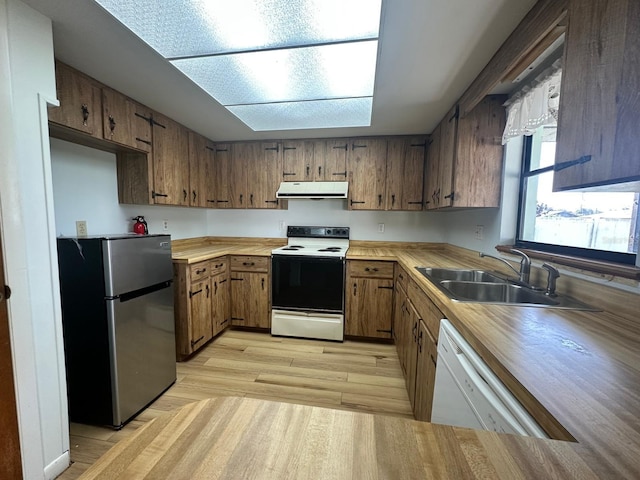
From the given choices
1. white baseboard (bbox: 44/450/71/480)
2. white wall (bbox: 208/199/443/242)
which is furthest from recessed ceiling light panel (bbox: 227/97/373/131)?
white baseboard (bbox: 44/450/71/480)

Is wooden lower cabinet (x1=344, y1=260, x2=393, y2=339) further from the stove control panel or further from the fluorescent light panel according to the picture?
the fluorescent light panel

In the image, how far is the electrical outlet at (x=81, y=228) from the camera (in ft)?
6.33

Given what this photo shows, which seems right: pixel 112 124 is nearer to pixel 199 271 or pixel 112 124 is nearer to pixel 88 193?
pixel 88 193

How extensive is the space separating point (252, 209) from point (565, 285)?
3.02 m

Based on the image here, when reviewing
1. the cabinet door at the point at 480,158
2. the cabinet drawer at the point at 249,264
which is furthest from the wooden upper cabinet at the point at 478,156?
the cabinet drawer at the point at 249,264

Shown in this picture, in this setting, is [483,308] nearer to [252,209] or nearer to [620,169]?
[620,169]

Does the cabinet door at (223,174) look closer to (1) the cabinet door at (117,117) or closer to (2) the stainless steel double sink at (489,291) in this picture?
Answer: (1) the cabinet door at (117,117)

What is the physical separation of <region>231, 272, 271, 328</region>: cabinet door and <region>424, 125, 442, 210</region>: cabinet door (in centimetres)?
186

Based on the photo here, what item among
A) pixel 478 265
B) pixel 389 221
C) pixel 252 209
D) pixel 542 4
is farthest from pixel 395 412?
pixel 252 209

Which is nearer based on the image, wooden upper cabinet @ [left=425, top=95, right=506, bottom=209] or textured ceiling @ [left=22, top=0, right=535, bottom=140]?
textured ceiling @ [left=22, top=0, right=535, bottom=140]

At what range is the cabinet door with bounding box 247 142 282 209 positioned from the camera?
304cm

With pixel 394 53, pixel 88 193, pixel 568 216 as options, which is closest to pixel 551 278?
pixel 568 216

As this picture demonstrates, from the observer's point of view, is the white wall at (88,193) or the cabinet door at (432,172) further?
the cabinet door at (432,172)

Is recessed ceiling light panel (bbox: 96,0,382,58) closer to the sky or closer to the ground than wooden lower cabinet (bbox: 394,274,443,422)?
closer to the sky
